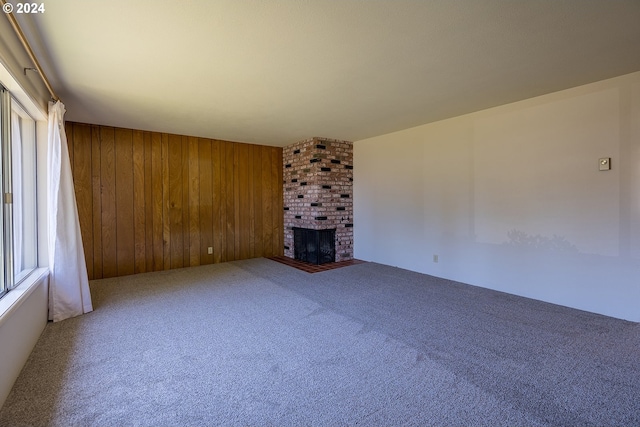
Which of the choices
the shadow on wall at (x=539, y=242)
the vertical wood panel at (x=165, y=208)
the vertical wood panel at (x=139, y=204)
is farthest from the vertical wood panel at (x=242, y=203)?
the shadow on wall at (x=539, y=242)

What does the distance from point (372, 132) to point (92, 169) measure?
4395 millimetres

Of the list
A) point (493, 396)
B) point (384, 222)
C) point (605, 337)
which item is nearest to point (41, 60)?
point (493, 396)

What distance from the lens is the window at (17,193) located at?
2213 mm

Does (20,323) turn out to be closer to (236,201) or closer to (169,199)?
(169,199)

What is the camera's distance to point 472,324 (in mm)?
2691

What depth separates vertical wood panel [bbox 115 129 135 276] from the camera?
15.0 feet

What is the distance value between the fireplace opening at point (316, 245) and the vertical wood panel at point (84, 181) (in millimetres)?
3337

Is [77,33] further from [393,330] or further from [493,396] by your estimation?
[493,396]

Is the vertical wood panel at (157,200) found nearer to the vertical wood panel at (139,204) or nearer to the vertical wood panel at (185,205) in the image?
the vertical wood panel at (139,204)

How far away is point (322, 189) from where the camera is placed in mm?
5309

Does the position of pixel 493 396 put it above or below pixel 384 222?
below

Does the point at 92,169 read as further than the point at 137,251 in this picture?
No

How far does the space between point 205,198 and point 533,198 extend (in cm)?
496

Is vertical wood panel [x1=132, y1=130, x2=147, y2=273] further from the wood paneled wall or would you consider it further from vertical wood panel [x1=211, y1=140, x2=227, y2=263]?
vertical wood panel [x1=211, y1=140, x2=227, y2=263]
